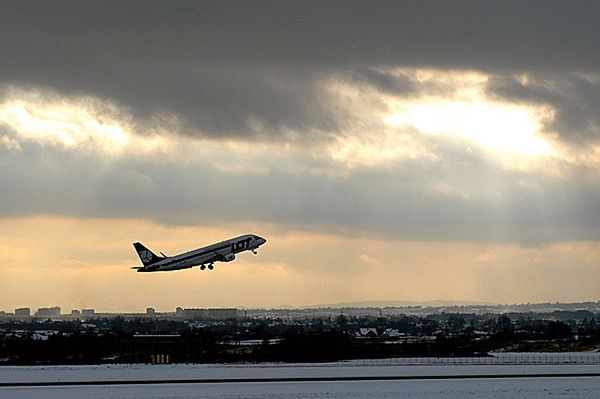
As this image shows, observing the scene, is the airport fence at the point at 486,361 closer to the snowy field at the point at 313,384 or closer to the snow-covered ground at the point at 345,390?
the snowy field at the point at 313,384

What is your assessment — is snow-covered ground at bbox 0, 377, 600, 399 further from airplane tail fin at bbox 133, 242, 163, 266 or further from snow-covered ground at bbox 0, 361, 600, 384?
airplane tail fin at bbox 133, 242, 163, 266

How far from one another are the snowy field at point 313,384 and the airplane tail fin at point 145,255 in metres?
46.6

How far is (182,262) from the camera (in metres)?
169

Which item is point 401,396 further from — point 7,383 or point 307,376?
point 7,383

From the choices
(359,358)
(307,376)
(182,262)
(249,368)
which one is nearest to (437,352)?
(359,358)

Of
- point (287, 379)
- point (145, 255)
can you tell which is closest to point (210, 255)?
point (145, 255)

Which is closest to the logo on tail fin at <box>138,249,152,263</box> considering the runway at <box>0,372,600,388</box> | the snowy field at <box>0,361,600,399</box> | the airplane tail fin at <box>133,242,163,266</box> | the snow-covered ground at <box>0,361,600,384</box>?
the airplane tail fin at <box>133,242,163,266</box>

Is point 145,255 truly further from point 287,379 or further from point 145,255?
point 287,379

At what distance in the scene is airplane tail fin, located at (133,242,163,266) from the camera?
585 feet

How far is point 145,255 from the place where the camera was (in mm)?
183875

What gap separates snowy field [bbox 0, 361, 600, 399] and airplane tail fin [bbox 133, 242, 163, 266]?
46.6 meters

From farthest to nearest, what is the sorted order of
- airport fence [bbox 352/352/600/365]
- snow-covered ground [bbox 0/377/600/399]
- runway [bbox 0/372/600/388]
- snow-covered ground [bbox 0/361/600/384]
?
airport fence [bbox 352/352/600/365]
snow-covered ground [bbox 0/361/600/384]
runway [bbox 0/372/600/388]
snow-covered ground [bbox 0/377/600/399]

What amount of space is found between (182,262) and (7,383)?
67.7m

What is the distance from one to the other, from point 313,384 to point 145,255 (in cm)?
8891
